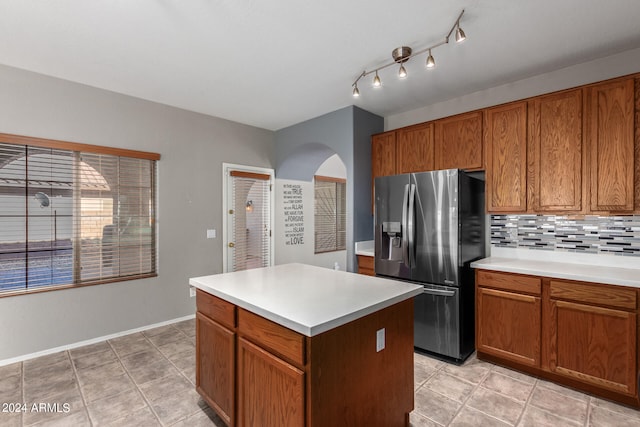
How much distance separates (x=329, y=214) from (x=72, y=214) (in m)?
4.21

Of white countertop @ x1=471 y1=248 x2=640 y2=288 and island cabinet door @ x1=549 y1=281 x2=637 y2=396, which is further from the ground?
white countertop @ x1=471 y1=248 x2=640 y2=288

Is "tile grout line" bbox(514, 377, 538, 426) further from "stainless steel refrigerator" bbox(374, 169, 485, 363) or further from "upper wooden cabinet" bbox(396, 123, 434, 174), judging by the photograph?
"upper wooden cabinet" bbox(396, 123, 434, 174)

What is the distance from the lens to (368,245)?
375cm

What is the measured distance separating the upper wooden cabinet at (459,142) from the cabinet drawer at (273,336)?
255 cm

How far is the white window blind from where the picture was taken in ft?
14.1

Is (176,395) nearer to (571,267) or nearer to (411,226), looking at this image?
(411,226)

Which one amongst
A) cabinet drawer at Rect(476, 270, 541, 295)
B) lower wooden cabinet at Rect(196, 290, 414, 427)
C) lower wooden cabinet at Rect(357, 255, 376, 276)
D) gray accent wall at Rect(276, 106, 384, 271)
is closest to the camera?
lower wooden cabinet at Rect(196, 290, 414, 427)

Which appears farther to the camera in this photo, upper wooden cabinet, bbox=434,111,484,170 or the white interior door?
the white interior door

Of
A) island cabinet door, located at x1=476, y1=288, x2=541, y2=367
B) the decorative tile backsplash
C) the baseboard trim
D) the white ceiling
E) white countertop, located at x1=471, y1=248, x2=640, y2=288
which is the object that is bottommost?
the baseboard trim

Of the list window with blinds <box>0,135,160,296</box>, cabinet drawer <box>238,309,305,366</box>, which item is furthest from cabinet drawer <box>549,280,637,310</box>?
window with blinds <box>0,135,160,296</box>

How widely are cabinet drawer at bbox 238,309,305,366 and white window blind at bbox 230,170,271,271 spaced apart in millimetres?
2786

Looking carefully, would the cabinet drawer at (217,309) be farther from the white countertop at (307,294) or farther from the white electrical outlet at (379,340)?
the white electrical outlet at (379,340)

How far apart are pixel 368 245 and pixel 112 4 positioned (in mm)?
3183

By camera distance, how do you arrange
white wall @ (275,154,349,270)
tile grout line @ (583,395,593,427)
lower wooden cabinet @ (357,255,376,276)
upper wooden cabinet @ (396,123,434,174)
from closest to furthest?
tile grout line @ (583,395,593,427), upper wooden cabinet @ (396,123,434,174), lower wooden cabinet @ (357,255,376,276), white wall @ (275,154,349,270)
